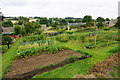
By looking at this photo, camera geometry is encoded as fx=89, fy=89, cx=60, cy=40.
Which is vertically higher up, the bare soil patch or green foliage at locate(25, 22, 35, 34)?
green foliage at locate(25, 22, 35, 34)

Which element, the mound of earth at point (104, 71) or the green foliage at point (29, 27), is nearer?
the mound of earth at point (104, 71)

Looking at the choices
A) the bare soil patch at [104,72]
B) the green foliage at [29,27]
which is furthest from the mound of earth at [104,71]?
the green foliage at [29,27]

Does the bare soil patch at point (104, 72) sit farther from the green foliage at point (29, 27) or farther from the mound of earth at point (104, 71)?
the green foliage at point (29, 27)

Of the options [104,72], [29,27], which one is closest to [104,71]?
[104,72]

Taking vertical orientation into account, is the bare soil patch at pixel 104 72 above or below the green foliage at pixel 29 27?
below

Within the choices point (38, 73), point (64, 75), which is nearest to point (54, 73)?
point (64, 75)

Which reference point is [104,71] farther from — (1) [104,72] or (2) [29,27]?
(2) [29,27]

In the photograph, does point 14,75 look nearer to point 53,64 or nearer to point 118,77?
point 53,64

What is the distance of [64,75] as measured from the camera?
483cm

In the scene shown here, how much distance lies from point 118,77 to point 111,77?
0.38 meters

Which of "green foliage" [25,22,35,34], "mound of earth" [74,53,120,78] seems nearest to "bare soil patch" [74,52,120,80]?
"mound of earth" [74,53,120,78]

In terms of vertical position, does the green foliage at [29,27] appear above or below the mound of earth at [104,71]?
above

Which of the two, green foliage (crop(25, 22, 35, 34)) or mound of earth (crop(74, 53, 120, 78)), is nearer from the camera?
mound of earth (crop(74, 53, 120, 78))

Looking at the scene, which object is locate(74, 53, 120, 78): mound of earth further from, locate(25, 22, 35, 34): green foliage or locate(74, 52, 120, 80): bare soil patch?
locate(25, 22, 35, 34): green foliage
